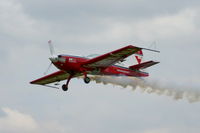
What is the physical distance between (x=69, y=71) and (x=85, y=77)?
4.99ft

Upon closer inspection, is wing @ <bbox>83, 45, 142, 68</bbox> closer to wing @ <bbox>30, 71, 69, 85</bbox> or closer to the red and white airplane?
the red and white airplane

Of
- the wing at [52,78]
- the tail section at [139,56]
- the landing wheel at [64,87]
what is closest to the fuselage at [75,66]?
the landing wheel at [64,87]

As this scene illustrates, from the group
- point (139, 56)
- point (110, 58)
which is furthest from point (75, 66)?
point (139, 56)

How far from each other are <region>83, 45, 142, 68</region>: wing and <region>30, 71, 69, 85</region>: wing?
4.93 metres

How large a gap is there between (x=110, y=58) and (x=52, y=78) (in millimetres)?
7864

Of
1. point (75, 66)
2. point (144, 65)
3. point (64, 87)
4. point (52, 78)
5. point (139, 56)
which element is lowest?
point (64, 87)

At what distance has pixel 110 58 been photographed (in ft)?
217

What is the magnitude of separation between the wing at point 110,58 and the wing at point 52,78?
16.2ft

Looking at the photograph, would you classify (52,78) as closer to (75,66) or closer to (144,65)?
(75,66)

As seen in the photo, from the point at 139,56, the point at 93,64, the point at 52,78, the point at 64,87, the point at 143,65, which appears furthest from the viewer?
the point at 139,56

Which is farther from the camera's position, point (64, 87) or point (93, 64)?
point (64, 87)

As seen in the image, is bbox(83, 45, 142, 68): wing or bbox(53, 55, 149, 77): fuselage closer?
bbox(83, 45, 142, 68): wing

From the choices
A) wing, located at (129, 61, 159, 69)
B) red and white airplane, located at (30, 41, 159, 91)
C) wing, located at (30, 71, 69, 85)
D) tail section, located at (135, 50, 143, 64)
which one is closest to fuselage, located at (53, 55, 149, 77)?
red and white airplane, located at (30, 41, 159, 91)

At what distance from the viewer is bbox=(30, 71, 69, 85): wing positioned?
71.0 m
